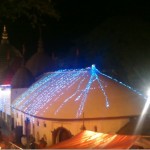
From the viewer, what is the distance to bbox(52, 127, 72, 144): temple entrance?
17438mm

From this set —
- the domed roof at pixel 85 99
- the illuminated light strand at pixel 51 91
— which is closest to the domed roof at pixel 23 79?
the domed roof at pixel 85 99

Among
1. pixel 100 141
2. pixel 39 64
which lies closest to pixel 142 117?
pixel 100 141

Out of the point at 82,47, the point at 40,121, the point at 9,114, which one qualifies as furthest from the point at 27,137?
the point at 82,47

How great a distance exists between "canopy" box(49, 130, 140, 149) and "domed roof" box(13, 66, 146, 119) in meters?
4.83

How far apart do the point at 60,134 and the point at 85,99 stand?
6.21ft

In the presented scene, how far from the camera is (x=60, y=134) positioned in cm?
1783

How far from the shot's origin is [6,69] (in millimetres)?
33125

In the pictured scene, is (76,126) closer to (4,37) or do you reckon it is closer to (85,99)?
(85,99)

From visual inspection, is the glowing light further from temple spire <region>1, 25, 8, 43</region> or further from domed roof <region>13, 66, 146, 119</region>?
temple spire <region>1, 25, 8, 43</region>

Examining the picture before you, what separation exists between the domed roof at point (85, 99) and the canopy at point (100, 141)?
4.83 m

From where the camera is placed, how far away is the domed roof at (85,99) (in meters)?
17.4

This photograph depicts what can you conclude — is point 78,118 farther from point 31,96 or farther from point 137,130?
point 31,96

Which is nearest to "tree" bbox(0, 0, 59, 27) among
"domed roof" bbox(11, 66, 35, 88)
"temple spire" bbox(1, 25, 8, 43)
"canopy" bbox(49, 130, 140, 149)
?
"canopy" bbox(49, 130, 140, 149)

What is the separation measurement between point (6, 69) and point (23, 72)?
Result: 258 inches
